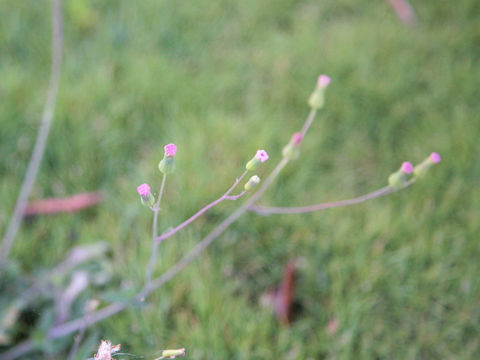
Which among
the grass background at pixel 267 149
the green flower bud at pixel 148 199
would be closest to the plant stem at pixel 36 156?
the grass background at pixel 267 149

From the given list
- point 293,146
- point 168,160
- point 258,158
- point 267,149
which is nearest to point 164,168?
point 168,160

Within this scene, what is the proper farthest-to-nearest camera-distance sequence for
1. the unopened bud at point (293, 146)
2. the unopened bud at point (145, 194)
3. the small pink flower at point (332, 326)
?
1. the small pink flower at point (332, 326)
2. the unopened bud at point (293, 146)
3. the unopened bud at point (145, 194)

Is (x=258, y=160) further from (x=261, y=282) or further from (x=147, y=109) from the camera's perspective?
(x=147, y=109)

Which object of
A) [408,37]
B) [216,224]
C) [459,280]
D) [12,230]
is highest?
[408,37]

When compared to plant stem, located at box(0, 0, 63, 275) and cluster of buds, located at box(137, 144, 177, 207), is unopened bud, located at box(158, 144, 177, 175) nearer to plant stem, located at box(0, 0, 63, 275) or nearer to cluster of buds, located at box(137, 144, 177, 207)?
cluster of buds, located at box(137, 144, 177, 207)

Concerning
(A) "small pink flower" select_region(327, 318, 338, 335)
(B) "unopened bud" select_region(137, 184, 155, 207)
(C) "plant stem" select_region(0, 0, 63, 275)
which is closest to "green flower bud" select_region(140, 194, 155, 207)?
(B) "unopened bud" select_region(137, 184, 155, 207)

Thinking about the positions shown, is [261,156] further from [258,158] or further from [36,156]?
[36,156]

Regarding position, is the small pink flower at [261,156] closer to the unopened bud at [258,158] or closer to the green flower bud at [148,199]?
the unopened bud at [258,158]

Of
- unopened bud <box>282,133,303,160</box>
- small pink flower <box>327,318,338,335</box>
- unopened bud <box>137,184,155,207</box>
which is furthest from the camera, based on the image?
small pink flower <box>327,318,338,335</box>

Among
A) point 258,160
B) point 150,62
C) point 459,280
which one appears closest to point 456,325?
point 459,280
